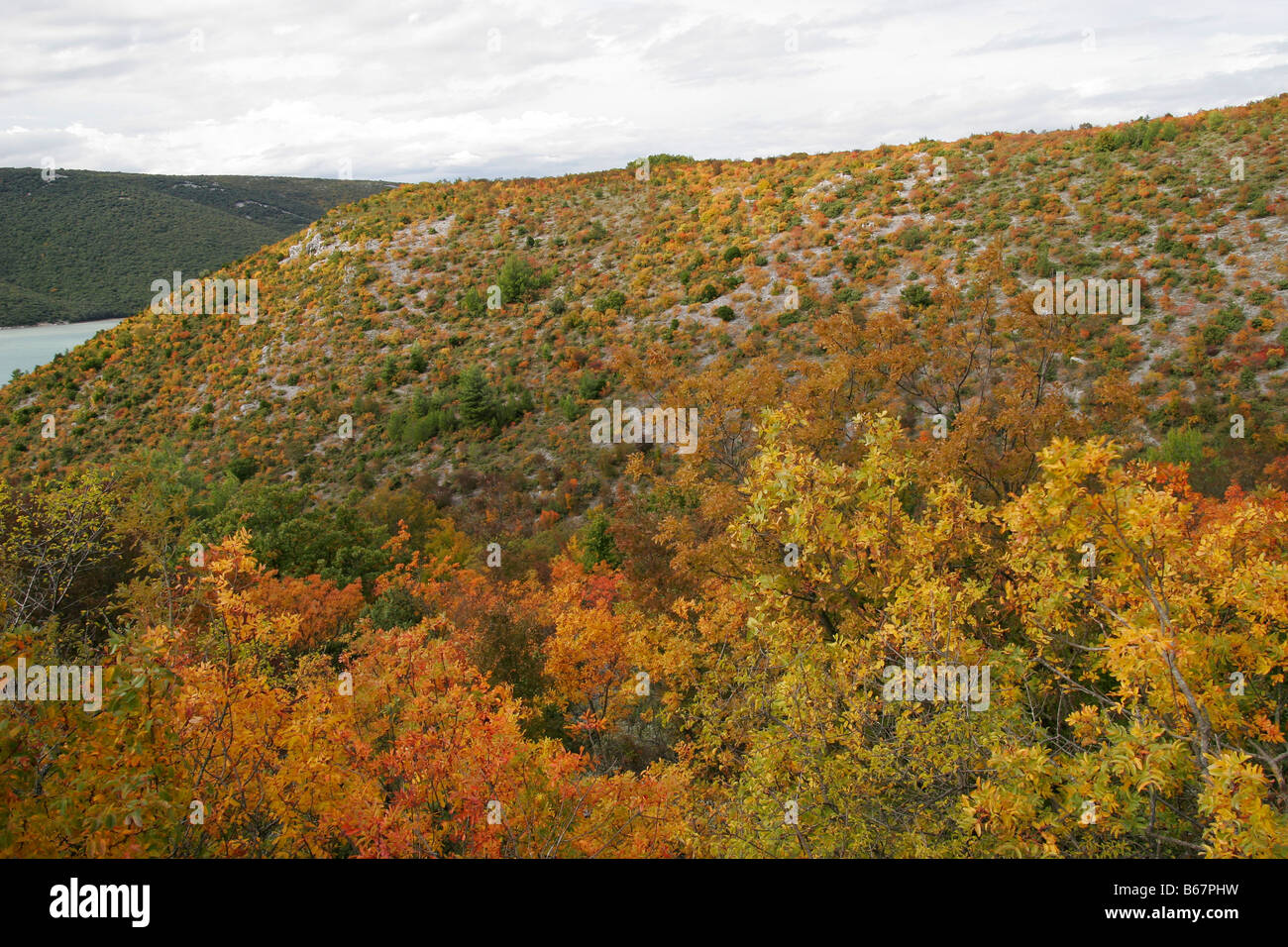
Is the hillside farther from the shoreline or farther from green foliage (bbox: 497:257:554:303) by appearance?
the shoreline

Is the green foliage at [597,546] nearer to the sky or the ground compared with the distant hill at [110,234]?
nearer to the ground

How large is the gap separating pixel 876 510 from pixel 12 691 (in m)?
9.54

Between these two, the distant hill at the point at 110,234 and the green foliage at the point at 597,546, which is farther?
the distant hill at the point at 110,234

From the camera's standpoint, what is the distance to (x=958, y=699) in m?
8.22

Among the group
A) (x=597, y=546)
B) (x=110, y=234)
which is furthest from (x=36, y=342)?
(x=597, y=546)

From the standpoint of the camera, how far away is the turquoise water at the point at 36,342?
6297cm

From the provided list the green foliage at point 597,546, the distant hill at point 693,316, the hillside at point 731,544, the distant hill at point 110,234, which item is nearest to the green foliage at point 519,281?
the distant hill at point 693,316

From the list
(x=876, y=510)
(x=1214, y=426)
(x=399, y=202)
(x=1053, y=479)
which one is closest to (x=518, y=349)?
(x=399, y=202)

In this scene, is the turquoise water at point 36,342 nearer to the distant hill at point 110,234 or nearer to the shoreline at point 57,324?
the shoreline at point 57,324

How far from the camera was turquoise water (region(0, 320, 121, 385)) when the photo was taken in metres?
63.0

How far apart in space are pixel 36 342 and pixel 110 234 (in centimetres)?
2318

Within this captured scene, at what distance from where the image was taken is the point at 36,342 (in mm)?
66250

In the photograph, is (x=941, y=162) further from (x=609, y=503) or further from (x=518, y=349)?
(x=609, y=503)

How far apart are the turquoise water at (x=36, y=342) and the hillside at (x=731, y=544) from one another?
17.1 ft
